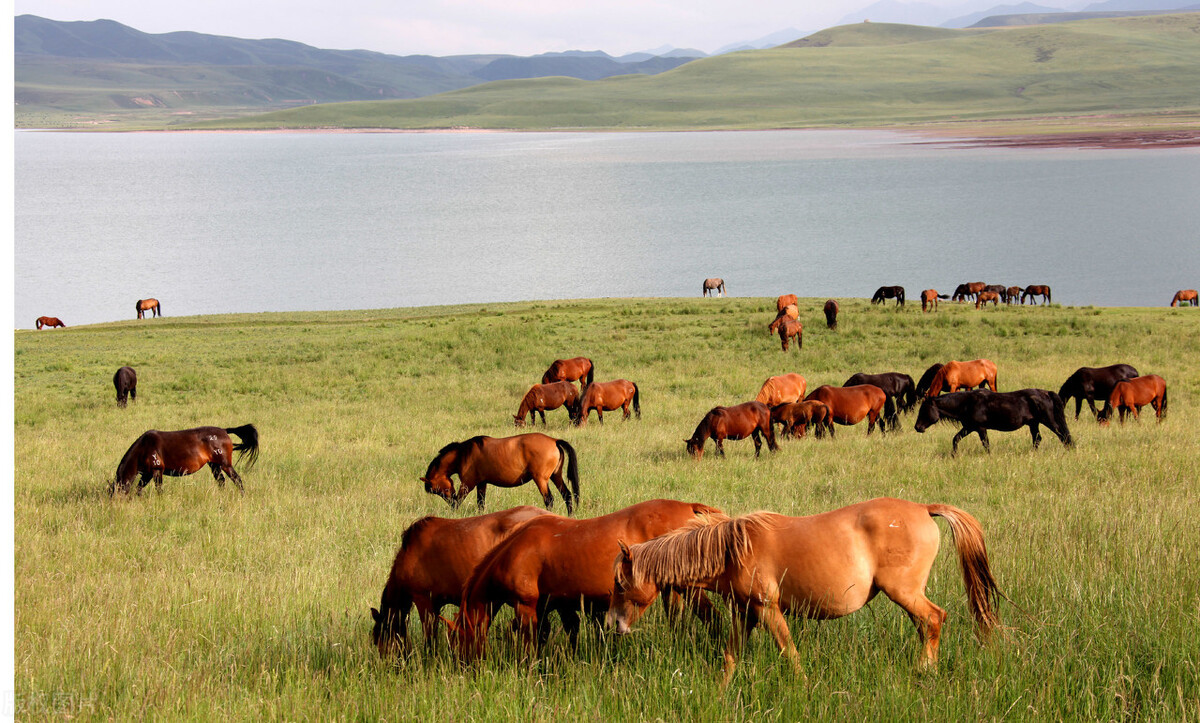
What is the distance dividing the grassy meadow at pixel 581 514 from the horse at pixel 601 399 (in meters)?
0.49

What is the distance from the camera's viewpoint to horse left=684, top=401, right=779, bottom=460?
1427cm

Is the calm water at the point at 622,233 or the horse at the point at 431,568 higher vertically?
the calm water at the point at 622,233

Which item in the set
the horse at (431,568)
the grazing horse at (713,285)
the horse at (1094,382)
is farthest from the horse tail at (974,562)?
the grazing horse at (713,285)

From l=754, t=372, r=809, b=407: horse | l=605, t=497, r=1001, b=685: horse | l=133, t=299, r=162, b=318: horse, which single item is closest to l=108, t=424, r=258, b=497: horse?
l=605, t=497, r=1001, b=685: horse

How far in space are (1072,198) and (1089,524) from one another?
370ft

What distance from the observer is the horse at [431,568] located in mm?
5152

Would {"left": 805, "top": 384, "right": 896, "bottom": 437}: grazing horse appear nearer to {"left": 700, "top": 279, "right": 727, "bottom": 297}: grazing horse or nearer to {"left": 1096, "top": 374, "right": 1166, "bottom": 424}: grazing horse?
{"left": 1096, "top": 374, "right": 1166, "bottom": 424}: grazing horse

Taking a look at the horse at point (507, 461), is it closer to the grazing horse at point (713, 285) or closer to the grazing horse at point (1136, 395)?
the grazing horse at point (1136, 395)

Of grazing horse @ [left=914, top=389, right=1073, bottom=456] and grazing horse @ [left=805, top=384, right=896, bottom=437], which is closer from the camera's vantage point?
grazing horse @ [left=914, top=389, right=1073, bottom=456]

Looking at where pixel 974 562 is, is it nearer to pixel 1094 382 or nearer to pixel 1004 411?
pixel 1004 411

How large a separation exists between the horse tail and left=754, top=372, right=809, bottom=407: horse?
13943mm

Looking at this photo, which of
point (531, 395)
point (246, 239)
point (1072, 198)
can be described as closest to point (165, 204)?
point (246, 239)

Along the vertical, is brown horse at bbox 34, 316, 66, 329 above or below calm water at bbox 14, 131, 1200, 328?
below

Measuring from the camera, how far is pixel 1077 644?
15.2 feet
